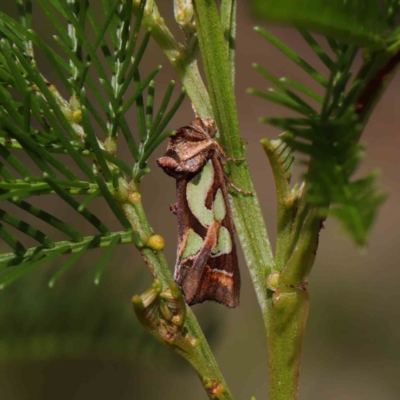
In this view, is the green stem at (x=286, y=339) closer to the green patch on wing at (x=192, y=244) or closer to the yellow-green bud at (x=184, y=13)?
the green patch on wing at (x=192, y=244)

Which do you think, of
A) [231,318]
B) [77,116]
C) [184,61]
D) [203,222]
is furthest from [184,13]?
[231,318]

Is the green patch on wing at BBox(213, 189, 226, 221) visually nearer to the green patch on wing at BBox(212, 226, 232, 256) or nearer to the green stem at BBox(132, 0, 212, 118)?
the green patch on wing at BBox(212, 226, 232, 256)

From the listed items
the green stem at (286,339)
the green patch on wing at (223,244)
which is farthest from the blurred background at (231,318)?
the green patch on wing at (223,244)

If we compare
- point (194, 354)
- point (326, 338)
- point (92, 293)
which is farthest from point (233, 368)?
point (194, 354)

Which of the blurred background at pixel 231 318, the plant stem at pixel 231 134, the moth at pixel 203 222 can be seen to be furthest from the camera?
the blurred background at pixel 231 318

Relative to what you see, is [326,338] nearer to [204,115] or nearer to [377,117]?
[377,117]

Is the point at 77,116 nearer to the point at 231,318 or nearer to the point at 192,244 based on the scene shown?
the point at 192,244

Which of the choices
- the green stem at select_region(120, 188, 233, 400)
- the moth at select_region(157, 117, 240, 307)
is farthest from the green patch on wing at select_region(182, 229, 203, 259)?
the green stem at select_region(120, 188, 233, 400)
